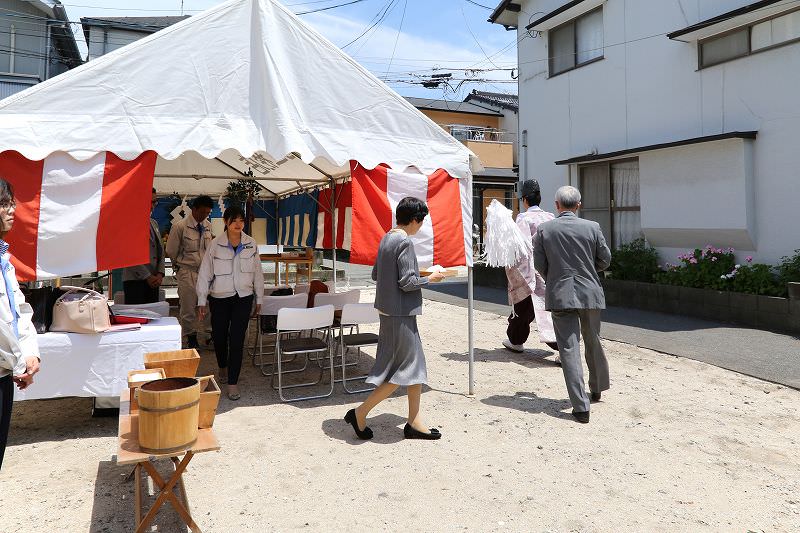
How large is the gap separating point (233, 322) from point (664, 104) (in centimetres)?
875

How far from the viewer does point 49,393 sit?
147 inches

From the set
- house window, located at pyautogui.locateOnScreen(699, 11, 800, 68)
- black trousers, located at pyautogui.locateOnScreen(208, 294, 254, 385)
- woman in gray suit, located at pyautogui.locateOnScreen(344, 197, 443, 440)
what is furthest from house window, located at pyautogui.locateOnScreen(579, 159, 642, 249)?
black trousers, located at pyautogui.locateOnScreen(208, 294, 254, 385)

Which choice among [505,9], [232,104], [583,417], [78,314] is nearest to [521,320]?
[583,417]

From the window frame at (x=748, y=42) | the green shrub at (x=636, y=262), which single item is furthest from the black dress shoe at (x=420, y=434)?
the window frame at (x=748, y=42)

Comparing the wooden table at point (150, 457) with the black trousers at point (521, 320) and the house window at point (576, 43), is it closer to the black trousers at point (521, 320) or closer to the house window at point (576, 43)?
the black trousers at point (521, 320)

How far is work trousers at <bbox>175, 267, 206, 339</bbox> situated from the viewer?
6.72 meters

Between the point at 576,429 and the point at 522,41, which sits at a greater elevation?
the point at 522,41

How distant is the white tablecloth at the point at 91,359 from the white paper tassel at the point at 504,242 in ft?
12.1

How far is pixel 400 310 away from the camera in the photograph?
3.78m

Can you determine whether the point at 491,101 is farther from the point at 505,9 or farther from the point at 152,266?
the point at 152,266

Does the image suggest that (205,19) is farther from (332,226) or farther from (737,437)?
(737,437)

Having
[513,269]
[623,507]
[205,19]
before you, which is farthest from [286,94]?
[623,507]

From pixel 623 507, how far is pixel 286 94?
3.81 meters

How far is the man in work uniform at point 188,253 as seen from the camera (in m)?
6.59
